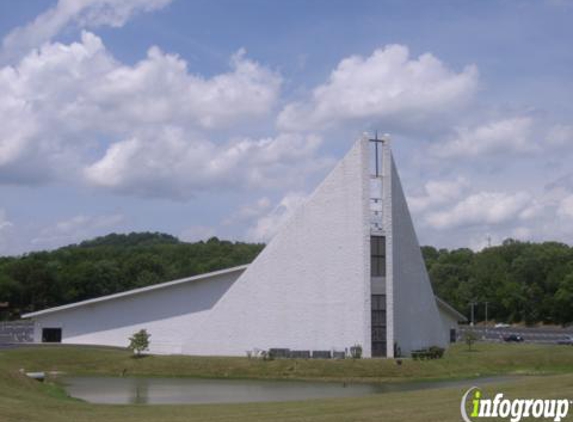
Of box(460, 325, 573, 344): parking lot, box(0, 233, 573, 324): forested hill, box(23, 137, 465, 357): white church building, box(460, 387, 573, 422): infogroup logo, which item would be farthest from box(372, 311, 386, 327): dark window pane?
box(0, 233, 573, 324): forested hill

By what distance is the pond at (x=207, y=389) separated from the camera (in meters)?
29.7

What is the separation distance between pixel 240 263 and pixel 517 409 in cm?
10544

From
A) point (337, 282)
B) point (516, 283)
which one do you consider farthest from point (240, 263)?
point (337, 282)

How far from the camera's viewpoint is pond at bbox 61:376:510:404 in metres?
29.7

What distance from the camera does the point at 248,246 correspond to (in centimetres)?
13412

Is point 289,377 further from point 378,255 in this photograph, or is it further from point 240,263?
point 240,263

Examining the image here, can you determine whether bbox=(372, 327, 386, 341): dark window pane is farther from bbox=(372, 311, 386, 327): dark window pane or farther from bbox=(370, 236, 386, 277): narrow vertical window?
bbox=(370, 236, 386, 277): narrow vertical window

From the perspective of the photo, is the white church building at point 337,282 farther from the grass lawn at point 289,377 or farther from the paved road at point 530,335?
the paved road at point 530,335

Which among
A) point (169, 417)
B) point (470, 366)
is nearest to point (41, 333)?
point (470, 366)

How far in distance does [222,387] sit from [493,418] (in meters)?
22.3

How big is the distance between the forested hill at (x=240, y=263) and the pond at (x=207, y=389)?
66502mm

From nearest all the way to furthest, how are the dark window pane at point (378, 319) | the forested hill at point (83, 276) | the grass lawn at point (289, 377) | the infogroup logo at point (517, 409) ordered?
the infogroup logo at point (517, 409), the grass lawn at point (289, 377), the dark window pane at point (378, 319), the forested hill at point (83, 276)

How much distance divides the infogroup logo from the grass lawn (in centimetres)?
37

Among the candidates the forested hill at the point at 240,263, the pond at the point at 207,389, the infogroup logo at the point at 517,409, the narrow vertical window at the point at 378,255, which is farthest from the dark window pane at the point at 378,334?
the forested hill at the point at 240,263
